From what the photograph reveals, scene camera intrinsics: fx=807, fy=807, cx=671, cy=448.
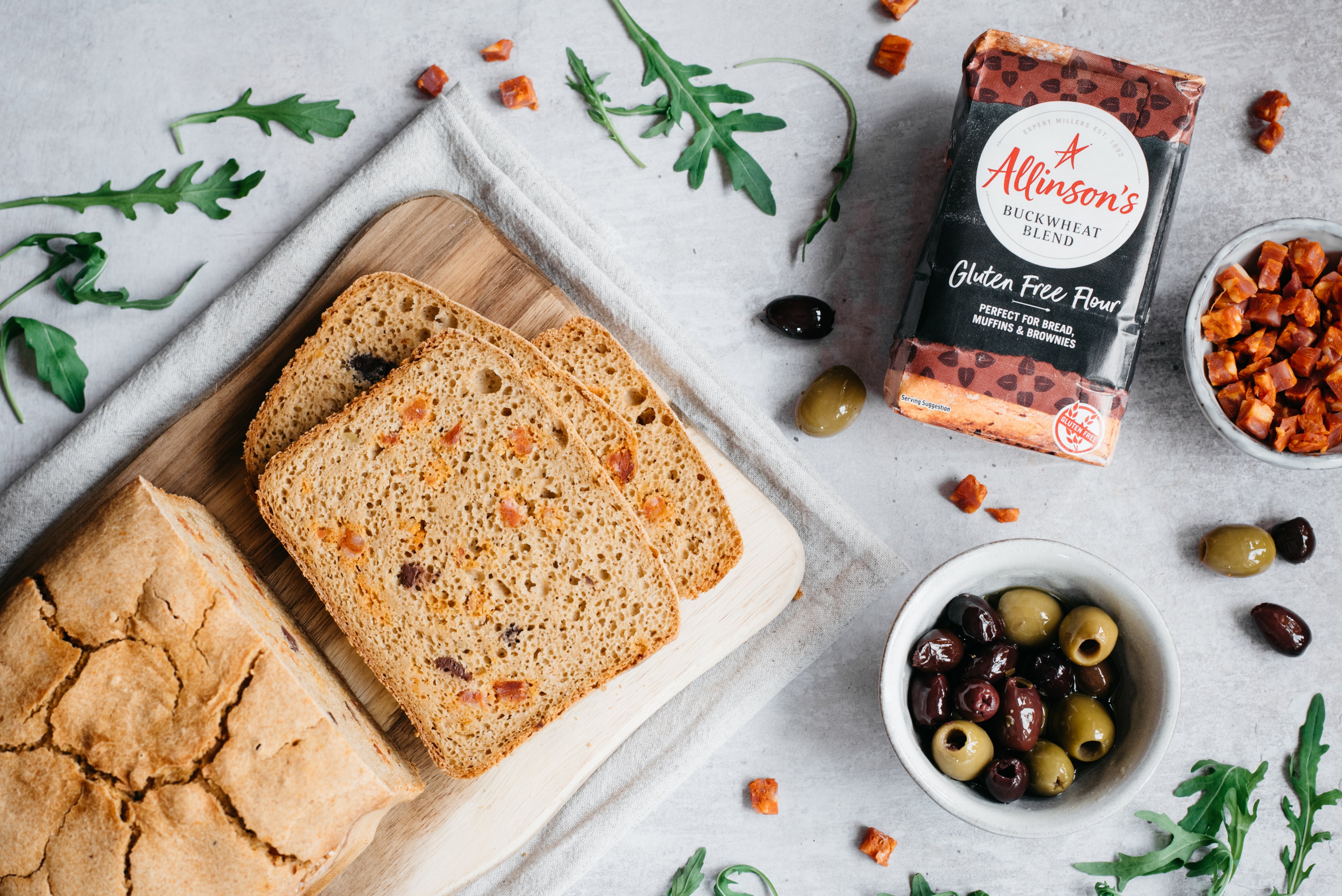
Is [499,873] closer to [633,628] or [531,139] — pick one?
[633,628]

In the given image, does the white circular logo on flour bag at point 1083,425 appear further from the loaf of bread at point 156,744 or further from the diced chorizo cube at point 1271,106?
the loaf of bread at point 156,744

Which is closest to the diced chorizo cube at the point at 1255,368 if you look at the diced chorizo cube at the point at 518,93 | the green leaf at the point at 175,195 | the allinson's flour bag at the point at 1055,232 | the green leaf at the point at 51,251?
the allinson's flour bag at the point at 1055,232

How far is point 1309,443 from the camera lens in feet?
7.30

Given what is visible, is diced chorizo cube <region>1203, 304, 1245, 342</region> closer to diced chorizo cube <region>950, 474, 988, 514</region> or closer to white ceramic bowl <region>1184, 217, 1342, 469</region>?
white ceramic bowl <region>1184, 217, 1342, 469</region>

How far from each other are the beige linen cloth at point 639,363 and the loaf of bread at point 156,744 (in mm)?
528

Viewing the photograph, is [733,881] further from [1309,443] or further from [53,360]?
[53,360]

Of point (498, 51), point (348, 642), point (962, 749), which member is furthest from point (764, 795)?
point (498, 51)

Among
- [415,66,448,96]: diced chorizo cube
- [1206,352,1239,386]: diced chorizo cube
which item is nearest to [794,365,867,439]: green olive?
[1206,352,1239,386]: diced chorizo cube

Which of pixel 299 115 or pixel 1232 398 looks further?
pixel 299 115

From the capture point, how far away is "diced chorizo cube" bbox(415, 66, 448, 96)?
8.13ft

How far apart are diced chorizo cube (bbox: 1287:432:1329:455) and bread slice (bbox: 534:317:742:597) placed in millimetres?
1561

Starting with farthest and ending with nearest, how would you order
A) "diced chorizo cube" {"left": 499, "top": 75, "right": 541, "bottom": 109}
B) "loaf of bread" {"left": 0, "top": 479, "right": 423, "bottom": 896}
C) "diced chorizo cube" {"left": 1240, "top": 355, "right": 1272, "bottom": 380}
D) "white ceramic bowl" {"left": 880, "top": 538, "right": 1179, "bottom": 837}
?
"diced chorizo cube" {"left": 499, "top": 75, "right": 541, "bottom": 109}, "diced chorizo cube" {"left": 1240, "top": 355, "right": 1272, "bottom": 380}, "white ceramic bowl" {"left": 880, "top": 538, "right": 1179, "bottom": 837}, "loaf of bread" {"left": 0, "top": 479, "right": 423, "bottom": 896}

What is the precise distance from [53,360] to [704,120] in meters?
2.09

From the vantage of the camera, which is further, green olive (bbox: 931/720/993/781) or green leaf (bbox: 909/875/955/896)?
green leaf (bbox: 909/875/955/896)
